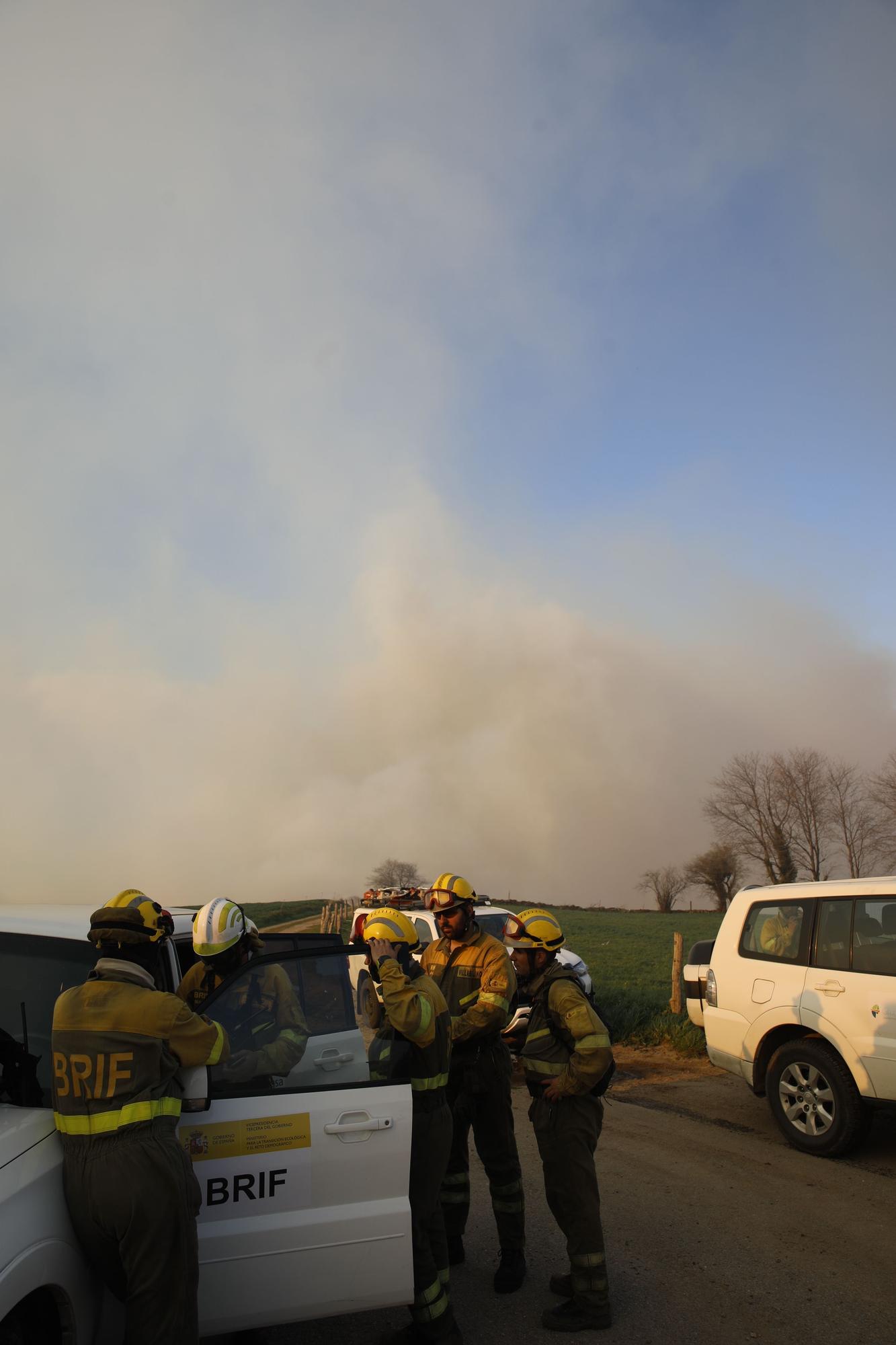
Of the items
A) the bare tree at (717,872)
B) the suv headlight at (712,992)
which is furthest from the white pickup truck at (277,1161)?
the bare tree at (717,872)

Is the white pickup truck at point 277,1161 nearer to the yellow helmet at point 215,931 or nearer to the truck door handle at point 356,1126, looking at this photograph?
the truck door handle at point 356,1126

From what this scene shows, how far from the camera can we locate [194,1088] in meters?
3.20

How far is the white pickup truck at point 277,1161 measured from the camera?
10.8 feet

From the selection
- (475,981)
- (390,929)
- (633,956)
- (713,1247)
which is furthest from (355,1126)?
(633,956)

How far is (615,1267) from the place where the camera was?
15.9ft

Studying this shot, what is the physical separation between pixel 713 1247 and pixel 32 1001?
3.97 metres

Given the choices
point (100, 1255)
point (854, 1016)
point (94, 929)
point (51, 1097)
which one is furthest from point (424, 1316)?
point (854, 1016)

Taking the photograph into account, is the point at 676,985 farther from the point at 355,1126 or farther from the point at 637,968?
the point at 355,1126

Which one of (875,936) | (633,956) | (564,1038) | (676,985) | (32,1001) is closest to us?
(32,1001)

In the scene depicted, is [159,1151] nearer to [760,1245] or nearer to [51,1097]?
[51,1097]

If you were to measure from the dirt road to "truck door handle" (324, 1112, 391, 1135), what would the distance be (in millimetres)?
1284

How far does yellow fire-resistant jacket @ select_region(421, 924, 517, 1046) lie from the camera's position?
4758mm

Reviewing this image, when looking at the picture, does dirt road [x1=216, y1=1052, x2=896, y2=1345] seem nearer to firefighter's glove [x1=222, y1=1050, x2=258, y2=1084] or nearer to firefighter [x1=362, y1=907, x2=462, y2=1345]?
firefighter [x1=362, y1=907, x2=462, y2=1345]

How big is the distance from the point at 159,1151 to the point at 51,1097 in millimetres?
543
